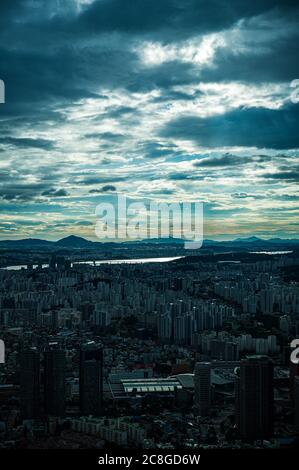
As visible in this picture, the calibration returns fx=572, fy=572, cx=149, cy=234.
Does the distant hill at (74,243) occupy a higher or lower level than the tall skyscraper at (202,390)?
higher

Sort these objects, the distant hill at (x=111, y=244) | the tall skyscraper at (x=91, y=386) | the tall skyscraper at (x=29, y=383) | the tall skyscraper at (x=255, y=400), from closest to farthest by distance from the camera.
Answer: the tall skyscraper at (x=255, y=400) < the tall skyscraper at (x=29, y=383) < the tall skyscraper at (x=91, y=386) < the distant hill at (x=111, y=244)

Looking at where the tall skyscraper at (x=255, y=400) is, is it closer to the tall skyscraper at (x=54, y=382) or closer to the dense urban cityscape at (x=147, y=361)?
the dense urban cityscape at (x=147, y=361)

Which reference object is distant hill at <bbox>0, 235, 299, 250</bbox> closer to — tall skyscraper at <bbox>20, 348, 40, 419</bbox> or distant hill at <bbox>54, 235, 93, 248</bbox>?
distant hill at <bbox>54, 235, 93, 248</bbox>

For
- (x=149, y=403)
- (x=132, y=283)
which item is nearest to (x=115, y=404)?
(x=149, y=403)

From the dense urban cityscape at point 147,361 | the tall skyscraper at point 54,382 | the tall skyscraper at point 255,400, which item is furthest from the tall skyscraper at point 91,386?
the tall skyscraper at point 255,400

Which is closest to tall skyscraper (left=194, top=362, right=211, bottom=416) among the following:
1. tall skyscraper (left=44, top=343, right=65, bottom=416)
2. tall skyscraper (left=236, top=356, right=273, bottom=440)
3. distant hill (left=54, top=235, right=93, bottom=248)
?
tall skyscraper (left=236, top=356, right=273, bottom=440)

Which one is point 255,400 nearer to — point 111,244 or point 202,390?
point 202,390
